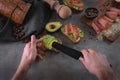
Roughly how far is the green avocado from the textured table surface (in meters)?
0.04

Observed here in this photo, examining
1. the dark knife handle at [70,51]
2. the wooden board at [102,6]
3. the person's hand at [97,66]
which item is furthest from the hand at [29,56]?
the wooden board at [102,6]

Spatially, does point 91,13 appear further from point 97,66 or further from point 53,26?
point 97,66

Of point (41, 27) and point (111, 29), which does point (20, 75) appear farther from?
point (111, 29)

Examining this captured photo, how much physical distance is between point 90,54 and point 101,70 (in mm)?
108

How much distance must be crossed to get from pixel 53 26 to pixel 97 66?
0.64m

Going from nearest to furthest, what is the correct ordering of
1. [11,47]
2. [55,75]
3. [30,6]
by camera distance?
[55,75]
[11,47]
[30,6]

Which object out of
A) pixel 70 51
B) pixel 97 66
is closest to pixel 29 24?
pixel 70 51

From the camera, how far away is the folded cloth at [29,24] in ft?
5.16

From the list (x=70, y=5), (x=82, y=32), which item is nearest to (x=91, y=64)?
(x=82, y=32)

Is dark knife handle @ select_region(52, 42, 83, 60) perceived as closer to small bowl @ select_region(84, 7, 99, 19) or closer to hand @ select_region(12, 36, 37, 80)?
hand @ select_region(12, 36, 37, 80)

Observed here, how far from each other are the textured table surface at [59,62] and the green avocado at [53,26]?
38 millimetres

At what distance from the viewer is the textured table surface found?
1365 millimetres

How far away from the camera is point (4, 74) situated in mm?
1395

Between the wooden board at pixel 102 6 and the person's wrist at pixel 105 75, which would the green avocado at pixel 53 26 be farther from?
the person's wrist at pixel 105 75
